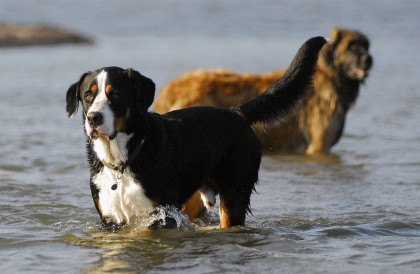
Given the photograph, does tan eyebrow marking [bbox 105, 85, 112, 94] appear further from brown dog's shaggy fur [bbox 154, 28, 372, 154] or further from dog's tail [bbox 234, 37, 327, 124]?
brown dog's shaggy fur [bbox 154, 28, 372, 154]

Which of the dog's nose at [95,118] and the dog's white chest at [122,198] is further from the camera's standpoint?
the dog's white chest at [122,198]

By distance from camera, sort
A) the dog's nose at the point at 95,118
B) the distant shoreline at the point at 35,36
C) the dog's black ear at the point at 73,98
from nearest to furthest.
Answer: the dog's nose at the point at 95,118, the dog's black ear at the point at 73,98, the distant shoreline at the point at 35,36

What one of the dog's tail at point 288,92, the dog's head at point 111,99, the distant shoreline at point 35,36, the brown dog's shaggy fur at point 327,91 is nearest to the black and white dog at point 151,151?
the dog's head at point 111,99

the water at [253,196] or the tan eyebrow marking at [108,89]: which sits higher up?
the tan eyebrow marking at [108,89]

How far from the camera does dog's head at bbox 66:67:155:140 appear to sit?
557 cm

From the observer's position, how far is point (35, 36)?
79.2 ft

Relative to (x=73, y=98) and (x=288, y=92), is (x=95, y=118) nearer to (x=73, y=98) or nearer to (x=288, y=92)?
(x=73, y=98)

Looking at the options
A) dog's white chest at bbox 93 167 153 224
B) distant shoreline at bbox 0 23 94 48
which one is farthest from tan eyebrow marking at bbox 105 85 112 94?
distant shoreline at bbox 0 23 94 48

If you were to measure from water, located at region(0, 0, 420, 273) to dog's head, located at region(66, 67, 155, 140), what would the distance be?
803 mm

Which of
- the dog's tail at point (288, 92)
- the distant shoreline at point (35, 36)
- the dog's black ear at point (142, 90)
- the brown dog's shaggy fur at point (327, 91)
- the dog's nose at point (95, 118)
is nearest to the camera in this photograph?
the dog's nose at point (95, 118)

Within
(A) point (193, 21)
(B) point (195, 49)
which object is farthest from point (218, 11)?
(B) point (195, 49)

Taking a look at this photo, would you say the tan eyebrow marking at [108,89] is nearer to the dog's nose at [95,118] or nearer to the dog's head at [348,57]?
the dog's nose at [95,118]

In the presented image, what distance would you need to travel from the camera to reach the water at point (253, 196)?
6031mm

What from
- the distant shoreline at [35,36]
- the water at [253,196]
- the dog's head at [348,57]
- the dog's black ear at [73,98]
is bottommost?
the water at [253,196]
